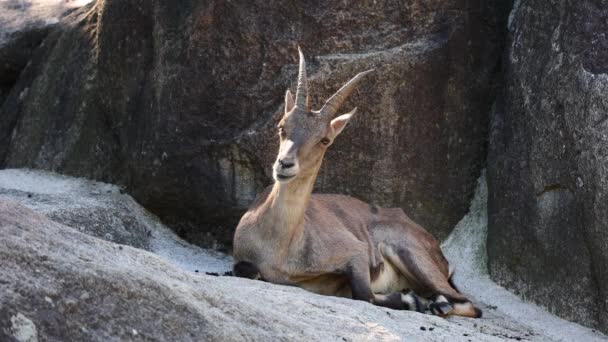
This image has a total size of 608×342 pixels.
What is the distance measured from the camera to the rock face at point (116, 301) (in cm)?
477

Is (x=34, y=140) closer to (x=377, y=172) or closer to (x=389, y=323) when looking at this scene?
(x=377, y=172)

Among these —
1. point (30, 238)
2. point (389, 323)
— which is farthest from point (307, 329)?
point (30, 238)

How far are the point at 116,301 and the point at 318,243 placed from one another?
12.0ft

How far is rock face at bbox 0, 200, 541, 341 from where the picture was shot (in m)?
4.77

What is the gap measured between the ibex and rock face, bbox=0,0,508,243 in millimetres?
620

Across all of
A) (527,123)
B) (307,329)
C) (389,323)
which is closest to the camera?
(307,329)

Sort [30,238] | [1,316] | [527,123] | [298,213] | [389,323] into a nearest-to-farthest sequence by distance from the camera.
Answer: [1,316] → [30,238] → [389,323] → [298,213] → [527,123]

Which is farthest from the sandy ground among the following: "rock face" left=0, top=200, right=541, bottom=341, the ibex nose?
"rock face" left=0, top=200, right=541, bottom=341

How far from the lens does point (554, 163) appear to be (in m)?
8.78

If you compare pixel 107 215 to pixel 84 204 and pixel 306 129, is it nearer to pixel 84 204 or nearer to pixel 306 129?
pixel 84 204

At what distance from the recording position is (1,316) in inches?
179

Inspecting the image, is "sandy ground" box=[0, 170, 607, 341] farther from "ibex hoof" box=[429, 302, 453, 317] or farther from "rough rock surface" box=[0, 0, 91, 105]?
"rough rock surface" box=[0, 0, 91, 105]

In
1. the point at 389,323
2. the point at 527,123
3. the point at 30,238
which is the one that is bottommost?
the point at 389,323

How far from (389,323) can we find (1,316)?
3109 mm
